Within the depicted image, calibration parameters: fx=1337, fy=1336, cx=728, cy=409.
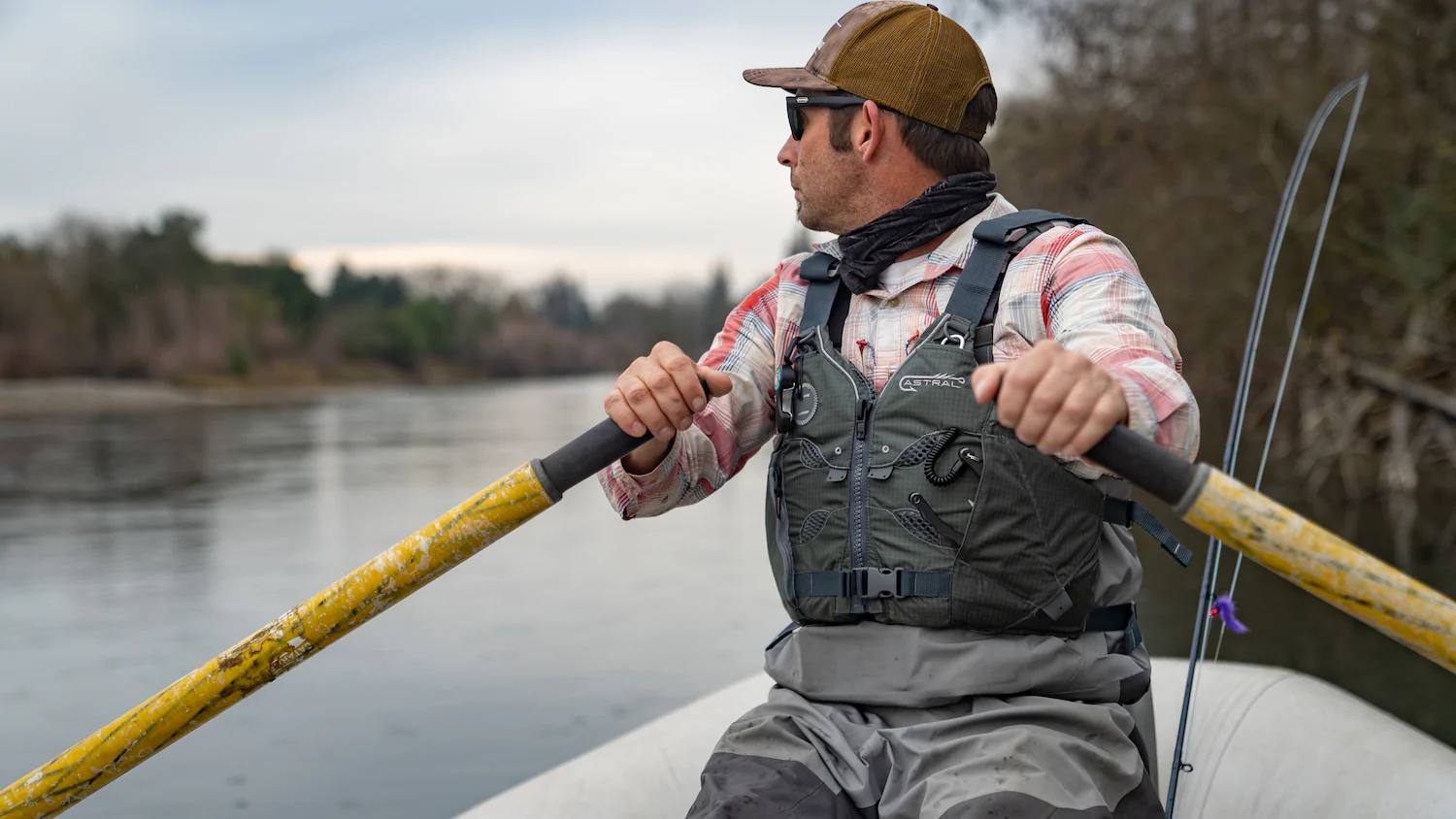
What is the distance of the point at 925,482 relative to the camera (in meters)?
1.89

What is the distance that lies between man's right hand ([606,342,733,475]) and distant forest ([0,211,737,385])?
71.6 ft

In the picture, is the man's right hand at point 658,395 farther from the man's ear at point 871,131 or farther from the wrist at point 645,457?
the man's ear at point 871,131

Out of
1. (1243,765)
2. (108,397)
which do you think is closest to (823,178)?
(1243,765)

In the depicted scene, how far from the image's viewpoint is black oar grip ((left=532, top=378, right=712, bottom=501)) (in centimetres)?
180

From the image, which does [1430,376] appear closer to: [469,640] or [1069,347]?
[469,640]

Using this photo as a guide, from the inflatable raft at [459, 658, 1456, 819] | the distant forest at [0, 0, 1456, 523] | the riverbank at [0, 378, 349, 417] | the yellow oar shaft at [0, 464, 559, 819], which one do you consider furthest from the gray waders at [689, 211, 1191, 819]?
the riverbank at [0, 378, 349, 417]

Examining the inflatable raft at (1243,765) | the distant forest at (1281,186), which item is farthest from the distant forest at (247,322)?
the inflatable raft at (1243,765)

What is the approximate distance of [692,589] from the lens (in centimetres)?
778

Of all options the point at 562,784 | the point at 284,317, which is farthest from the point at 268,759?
the point at 284,317

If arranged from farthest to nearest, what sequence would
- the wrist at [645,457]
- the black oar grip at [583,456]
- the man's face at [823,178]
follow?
1. the man's face at [823,178]
2. the wrist at [645,457]
3. the black oar grip at [583,456]

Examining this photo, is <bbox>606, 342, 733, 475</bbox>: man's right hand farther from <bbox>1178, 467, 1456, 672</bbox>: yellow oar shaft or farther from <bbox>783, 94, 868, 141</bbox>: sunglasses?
<bbox>1178, 467, 1456, 672</bbox>: yellow oar shaft

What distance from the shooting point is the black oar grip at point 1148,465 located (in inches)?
57.6

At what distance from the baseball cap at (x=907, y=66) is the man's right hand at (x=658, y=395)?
548 mm

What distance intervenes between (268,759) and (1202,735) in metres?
3.25
